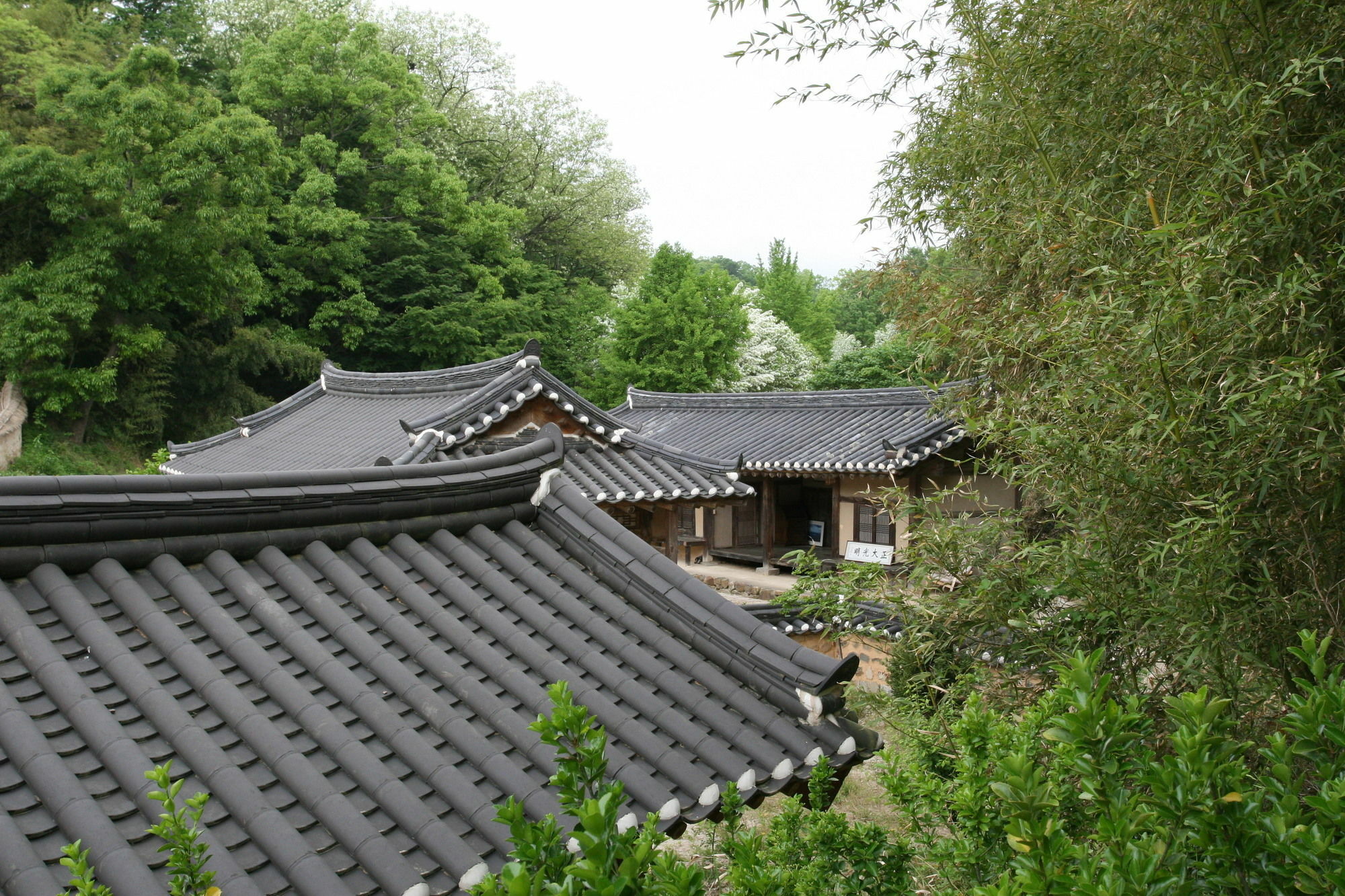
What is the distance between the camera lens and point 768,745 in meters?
2.98

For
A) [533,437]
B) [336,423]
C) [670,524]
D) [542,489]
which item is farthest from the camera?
[336,423]

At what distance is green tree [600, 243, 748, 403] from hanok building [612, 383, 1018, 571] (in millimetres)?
2297

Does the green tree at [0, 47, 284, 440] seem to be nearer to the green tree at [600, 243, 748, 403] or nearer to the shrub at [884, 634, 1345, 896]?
the green tree at [600, 243, 748, 403]

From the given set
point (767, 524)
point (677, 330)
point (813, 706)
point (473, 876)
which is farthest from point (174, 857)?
point (677, 330)

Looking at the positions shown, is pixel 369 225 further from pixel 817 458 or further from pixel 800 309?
pixel 800 309

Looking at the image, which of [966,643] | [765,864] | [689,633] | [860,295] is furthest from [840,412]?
[765,864]

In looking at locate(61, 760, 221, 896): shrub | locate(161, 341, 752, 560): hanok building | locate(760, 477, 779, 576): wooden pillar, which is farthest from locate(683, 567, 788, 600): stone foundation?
locate(61, 760, 221, 896): shrub

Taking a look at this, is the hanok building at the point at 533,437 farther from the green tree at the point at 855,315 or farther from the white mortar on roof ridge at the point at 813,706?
the green tree at the point at 855,315

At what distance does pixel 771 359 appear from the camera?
2773 centimetres

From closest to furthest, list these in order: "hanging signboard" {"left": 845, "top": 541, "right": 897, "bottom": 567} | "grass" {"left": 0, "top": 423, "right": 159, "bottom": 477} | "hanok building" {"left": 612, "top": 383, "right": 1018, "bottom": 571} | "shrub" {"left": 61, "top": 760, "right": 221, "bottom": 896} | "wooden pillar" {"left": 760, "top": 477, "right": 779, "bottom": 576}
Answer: "shrub" {"left": 61, "top": 760, "right": 221, "bottom": 896} → "hanging signboard" {"left": 845, "top": 541, "right": 897, "bottom": 567} → "hanok building" {"left": 612, "top": 383, "right": 1018, "bottom": 571} → "wooden pillar" {"left": 760, "top": 477, "right": 779, "bottom": 576} → "grass" {"left": 0, "top": 423, "right": 159, "bottom": 477}

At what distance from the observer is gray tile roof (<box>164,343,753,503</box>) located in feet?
30.8

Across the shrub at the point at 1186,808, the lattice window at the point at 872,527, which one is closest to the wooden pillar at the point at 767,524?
the lattice window at the point at 872,527

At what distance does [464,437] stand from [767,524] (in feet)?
30.0

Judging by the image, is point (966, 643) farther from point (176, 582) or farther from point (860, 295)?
point (860, 295)
